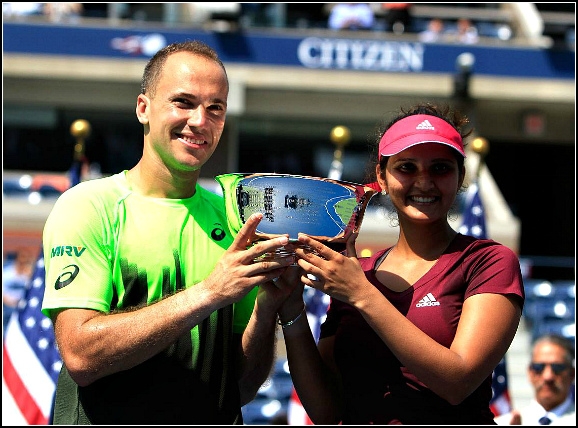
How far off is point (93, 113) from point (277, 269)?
15.6 metres

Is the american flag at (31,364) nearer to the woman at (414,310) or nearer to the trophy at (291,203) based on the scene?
the woman at (414,310)

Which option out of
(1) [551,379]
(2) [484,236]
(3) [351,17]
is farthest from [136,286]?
(3) [351,17]

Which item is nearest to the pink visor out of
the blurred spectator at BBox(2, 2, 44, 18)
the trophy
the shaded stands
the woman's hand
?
the trophy

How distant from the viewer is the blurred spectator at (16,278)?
10.5 meters

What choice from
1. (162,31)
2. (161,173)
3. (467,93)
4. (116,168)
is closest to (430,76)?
Answer: (467,93)

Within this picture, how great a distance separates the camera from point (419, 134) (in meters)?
2.76

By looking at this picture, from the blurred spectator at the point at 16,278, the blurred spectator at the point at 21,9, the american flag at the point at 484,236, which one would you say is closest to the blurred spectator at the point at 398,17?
the blurred spectator at the point at 21,9

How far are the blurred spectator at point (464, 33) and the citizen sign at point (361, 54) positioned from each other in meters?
0.75

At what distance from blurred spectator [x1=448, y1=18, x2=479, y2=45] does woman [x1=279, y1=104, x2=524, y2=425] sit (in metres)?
13.6

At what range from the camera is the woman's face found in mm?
2777

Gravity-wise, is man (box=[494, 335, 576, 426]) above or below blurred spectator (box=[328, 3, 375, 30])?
below

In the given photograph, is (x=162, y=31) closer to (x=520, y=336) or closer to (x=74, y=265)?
(x=520, y=336)

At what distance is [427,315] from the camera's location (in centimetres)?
268

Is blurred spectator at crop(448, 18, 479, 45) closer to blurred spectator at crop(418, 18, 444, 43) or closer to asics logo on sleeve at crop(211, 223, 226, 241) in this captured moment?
blurred spectator at crop(418, 18, 444, 43)
